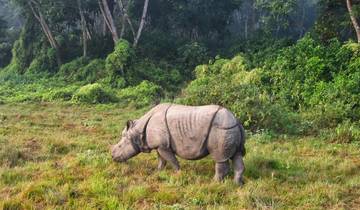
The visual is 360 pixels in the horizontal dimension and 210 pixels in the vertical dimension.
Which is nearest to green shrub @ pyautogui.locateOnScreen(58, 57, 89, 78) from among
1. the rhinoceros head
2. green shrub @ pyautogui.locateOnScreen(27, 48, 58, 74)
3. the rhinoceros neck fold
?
green shrub @ pyautogui.locateOnScreen(27, 48, 58, 74)

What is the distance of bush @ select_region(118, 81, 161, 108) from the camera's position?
21.4m

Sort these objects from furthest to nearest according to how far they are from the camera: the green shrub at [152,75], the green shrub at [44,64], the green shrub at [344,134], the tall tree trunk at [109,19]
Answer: the green shrub at [44,64], the tall tree trunk at [109,19], the green shrub at [152,75], the green shrub at [344,134]

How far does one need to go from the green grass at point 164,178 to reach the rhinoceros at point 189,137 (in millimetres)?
→ 279

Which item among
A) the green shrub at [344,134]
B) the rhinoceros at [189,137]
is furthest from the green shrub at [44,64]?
the rhinoceros at [189,137]

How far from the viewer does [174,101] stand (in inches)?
648

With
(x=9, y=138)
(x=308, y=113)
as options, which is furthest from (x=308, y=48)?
(x=9, y=138)

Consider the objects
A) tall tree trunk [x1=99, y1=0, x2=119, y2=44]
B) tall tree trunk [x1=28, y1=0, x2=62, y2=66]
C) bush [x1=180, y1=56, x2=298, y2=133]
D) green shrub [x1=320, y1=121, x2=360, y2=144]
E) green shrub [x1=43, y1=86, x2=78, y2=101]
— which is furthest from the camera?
tall tree trunk [x1=28, y1=0, x2=62, y2=66]

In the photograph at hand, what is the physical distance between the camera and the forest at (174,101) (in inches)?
281

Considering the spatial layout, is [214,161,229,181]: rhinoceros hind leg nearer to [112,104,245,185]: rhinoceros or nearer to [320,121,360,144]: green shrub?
[112,104,245,185]: rhinoceros

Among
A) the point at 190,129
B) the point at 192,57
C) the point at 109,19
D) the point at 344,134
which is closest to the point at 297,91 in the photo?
the point at 344,134

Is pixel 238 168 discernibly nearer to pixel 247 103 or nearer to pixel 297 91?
pixel 247 103

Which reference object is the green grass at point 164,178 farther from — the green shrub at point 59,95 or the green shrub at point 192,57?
the green shrub at point 192,57

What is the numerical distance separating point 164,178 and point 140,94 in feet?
47.8

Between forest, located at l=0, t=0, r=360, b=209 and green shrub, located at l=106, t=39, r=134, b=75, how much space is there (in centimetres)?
8
